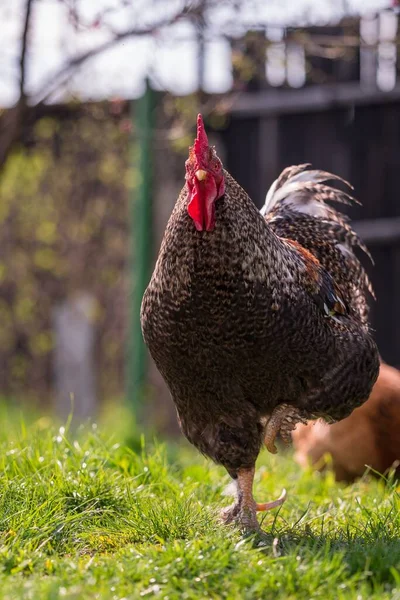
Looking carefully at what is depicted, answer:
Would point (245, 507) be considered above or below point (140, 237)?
below

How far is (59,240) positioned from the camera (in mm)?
8414

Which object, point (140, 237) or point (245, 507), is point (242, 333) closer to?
point (245, 507)

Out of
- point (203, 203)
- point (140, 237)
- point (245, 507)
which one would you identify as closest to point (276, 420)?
point (245, 507)

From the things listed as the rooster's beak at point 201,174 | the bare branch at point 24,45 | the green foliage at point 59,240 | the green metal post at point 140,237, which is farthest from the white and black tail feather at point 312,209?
the green foliage at point 59,240

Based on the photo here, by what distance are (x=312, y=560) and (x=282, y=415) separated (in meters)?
0.98

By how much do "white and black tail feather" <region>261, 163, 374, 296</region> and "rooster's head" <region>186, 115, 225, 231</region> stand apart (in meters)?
1.22

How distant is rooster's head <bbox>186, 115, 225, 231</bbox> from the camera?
11.3 feet

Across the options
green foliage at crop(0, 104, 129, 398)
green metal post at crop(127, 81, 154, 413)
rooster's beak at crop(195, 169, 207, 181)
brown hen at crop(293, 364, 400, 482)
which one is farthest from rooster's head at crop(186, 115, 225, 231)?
green foliage at crop(0, 104, 129, 398)

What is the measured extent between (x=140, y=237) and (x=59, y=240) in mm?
1741

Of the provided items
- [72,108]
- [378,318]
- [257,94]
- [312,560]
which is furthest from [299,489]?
[72,108]

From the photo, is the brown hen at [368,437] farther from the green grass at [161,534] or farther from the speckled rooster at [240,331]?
the speckled rooster at [240,331]

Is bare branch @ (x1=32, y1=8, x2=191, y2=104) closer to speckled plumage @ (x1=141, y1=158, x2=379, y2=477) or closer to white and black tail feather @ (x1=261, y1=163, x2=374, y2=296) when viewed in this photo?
white and black tail feather @ (x1=261, y1=163, x2=374, y2=296)

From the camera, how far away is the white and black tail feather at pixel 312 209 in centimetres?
483

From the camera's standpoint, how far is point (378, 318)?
22.5 feet
